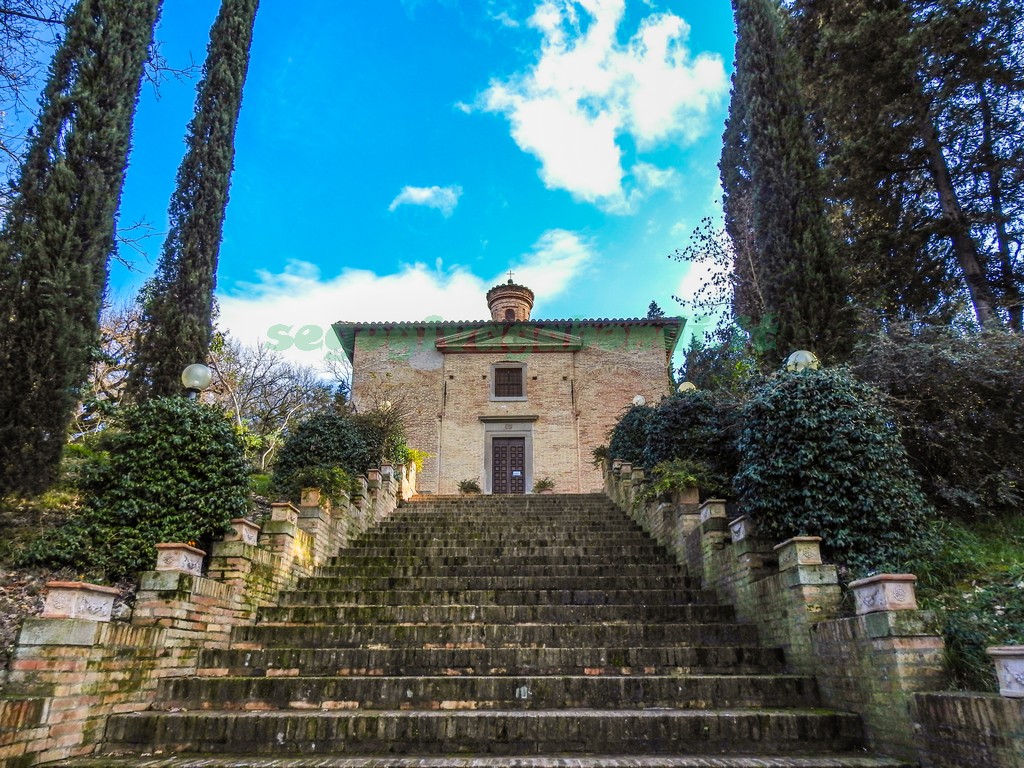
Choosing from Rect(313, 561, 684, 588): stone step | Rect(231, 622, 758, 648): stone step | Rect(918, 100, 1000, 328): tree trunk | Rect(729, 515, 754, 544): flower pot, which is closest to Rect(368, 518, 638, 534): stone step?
Rect(313, 561, 684, 588): stone step

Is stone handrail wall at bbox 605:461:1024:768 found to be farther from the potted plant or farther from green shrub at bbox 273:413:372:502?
the potted plant

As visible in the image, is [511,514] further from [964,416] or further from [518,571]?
[964,416]

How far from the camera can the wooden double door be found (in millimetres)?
18266

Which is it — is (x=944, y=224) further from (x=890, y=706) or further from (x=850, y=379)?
(x=890, y=706)

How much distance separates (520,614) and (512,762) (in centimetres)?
228

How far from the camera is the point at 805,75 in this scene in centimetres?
1154

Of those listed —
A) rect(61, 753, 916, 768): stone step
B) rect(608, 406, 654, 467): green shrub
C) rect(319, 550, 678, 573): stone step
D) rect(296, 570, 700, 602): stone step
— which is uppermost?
rect(608, 406, 654, 467): green shrub

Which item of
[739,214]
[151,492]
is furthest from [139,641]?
[739,214]

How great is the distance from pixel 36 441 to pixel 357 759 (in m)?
5.53

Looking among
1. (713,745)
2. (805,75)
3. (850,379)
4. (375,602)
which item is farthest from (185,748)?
(805,75)

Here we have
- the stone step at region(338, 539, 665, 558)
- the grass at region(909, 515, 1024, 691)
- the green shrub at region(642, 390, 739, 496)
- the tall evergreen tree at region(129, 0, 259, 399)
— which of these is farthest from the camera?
the tall evergreen tree at region(129, 0, 259, 399)

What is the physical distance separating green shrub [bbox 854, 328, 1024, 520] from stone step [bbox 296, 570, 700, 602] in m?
3.12

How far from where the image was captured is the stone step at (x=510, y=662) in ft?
16.4

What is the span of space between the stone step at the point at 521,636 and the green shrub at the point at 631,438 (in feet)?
17.7
